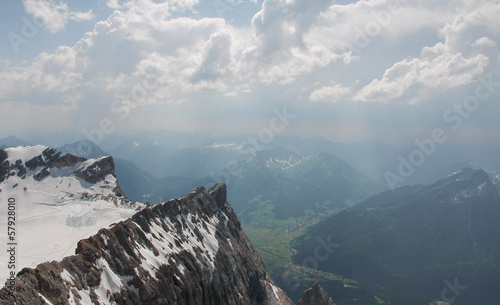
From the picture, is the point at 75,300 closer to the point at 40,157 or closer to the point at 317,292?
the point at 317,292

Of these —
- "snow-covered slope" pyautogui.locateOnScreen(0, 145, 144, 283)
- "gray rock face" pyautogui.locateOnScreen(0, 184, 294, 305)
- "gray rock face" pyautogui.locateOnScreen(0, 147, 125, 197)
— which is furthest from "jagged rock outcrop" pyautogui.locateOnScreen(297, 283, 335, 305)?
"gray rock face" pyautogui.locateOnScreen(0, 147, 125, 197)

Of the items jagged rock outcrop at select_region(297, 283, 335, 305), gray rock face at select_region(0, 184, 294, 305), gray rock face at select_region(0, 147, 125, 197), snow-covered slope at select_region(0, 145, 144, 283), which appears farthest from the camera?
gray rock face at select_region(0, 147, 125, 197)

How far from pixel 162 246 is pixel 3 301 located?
41.6 m

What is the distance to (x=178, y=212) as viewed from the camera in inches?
3984

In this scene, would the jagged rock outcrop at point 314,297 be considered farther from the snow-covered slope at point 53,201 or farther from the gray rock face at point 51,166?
the gray rock face at point 51,166

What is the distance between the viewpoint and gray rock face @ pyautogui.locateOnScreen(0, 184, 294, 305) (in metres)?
47.9

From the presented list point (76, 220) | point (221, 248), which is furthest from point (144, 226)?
point (76, 220)

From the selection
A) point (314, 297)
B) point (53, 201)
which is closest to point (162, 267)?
point (314, 297)

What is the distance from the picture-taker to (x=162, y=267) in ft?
229

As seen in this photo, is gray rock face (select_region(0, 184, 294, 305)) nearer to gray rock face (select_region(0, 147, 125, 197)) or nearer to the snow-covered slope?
the snow-covered slope

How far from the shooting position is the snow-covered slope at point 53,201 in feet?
274

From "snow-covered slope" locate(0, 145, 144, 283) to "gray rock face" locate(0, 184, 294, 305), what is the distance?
19709mm

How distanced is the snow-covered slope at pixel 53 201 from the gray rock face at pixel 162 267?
19709 millimetres

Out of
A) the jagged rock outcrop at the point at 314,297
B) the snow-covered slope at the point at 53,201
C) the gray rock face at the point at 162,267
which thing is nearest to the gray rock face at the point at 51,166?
the snow-covered slope at the point at 53,201
